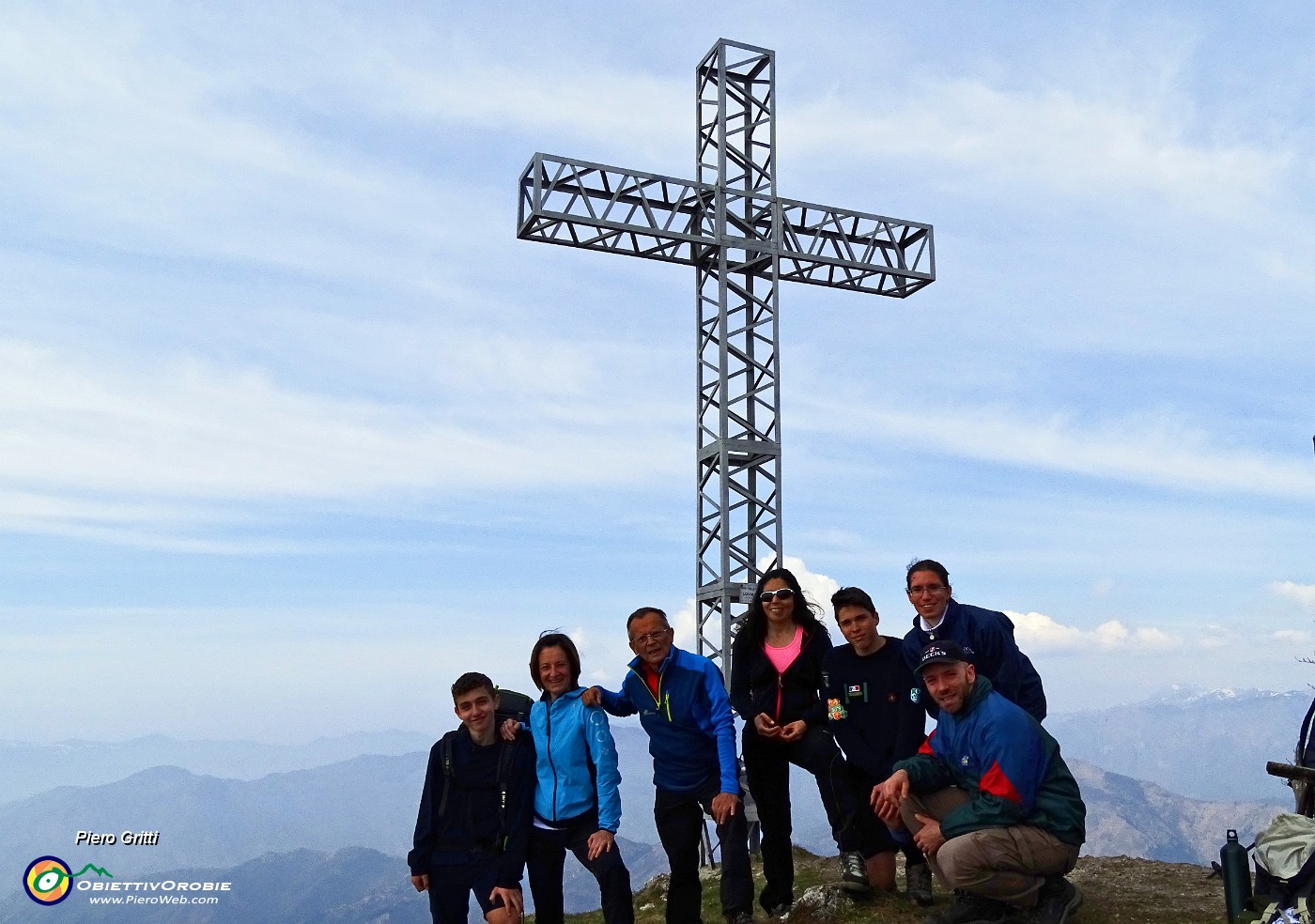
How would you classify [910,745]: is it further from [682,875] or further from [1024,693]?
[682,875]

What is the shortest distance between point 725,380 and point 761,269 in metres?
1.67

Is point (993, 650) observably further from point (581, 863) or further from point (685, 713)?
point (581, 863)

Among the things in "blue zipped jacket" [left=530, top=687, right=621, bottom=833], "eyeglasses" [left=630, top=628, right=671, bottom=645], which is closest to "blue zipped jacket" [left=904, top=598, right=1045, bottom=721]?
"eyeglasses" [left=630, top=628, right=671, bottom=645]

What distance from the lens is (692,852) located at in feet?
23.8

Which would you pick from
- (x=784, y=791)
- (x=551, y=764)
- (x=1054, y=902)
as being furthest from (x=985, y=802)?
(x=551, y=764)

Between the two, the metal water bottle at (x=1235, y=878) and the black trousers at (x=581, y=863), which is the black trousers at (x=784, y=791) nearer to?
the black trousers at (x=581, y=863)

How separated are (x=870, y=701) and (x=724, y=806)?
1.22m

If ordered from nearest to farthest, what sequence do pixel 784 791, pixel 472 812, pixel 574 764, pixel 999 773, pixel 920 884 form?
pixel 999 773
pixel 472 812
pixel 574 764
pixel 920 884
pixel 784 791

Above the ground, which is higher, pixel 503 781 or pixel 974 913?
pixel 503 781

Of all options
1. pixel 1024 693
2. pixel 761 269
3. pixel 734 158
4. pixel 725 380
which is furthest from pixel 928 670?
pixel 734 158

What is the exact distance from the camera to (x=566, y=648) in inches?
275

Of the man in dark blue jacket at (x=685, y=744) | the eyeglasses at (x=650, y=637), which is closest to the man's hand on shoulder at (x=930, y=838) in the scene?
the man in dark blue jacket at (x=685, y=744)

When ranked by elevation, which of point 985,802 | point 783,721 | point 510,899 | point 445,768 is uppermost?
point 783,721
